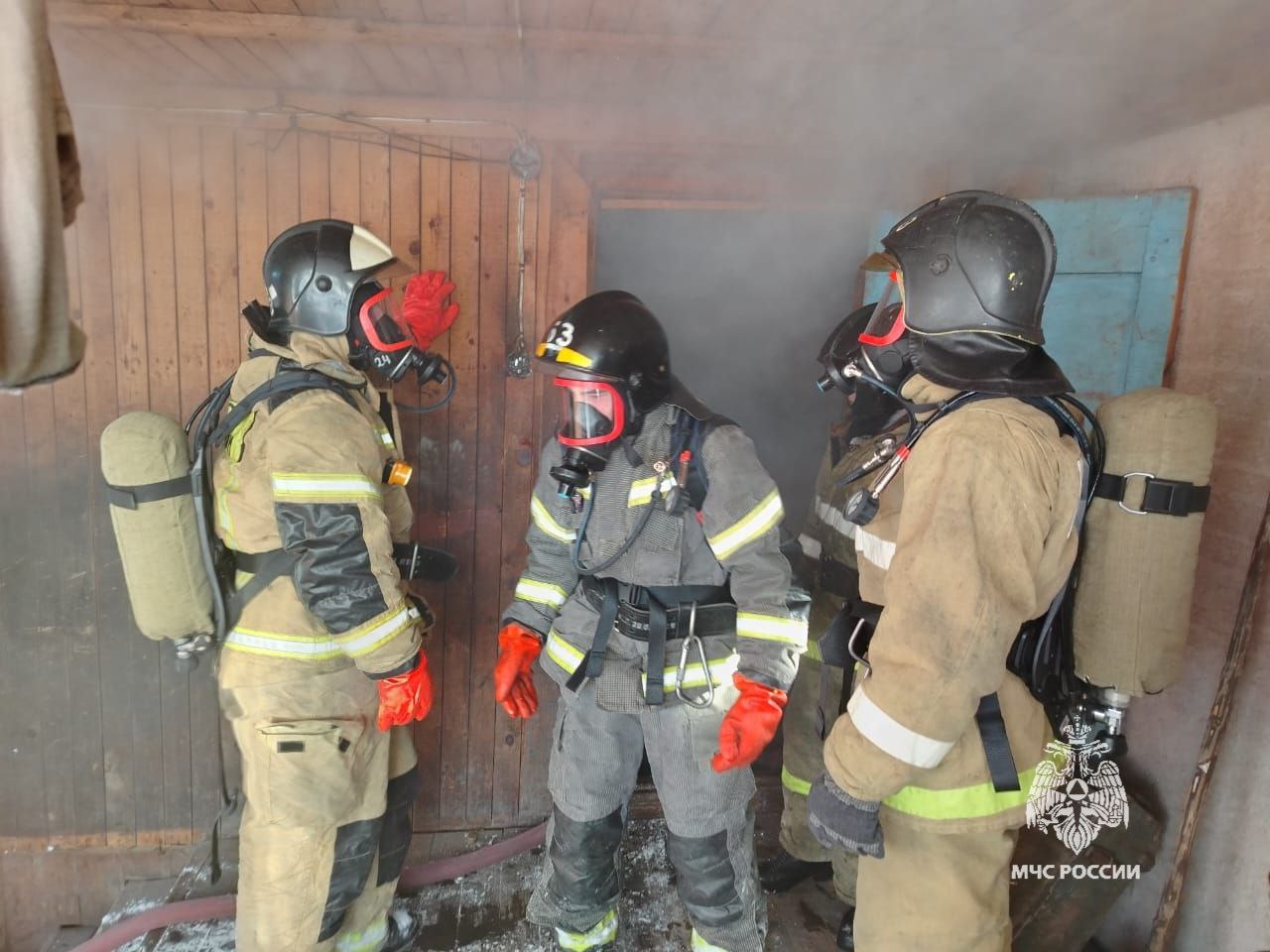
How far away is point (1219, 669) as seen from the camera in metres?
2.56

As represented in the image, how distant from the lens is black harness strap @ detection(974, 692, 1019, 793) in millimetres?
1812

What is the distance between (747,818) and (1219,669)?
66.7 inches

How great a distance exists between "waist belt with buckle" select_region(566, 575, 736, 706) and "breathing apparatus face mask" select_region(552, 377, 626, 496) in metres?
0.41

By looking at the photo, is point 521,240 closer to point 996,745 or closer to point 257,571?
point 257,571

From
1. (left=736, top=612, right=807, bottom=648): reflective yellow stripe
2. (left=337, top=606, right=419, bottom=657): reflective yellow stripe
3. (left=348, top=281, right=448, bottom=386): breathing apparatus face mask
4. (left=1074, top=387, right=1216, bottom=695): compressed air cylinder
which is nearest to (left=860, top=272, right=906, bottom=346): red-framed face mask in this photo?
(left=1074, top=387, right=1216, bottom=695): compressed air cylinder

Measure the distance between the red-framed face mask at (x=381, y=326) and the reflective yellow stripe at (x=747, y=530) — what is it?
1.30 m

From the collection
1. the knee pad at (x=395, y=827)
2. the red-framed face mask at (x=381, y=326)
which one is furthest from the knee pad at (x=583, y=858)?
the red-framed face mask at (x=381, y=326)

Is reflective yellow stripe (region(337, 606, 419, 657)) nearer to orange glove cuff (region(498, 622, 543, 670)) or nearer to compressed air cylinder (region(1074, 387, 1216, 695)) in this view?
orange glove cuff (region(498, 622, 543, 670))

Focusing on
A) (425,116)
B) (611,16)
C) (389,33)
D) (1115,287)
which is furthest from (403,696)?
(1115,287)

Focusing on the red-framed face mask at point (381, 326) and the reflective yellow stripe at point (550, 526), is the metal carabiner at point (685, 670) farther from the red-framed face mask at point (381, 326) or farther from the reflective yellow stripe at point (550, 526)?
the red-framed face mask at point (381, 326)

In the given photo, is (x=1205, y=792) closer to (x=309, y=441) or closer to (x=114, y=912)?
(x=309, y=441)

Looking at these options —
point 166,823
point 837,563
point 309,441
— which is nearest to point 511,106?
point 309,441

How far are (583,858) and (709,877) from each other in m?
0.45

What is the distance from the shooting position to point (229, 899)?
123 inches
